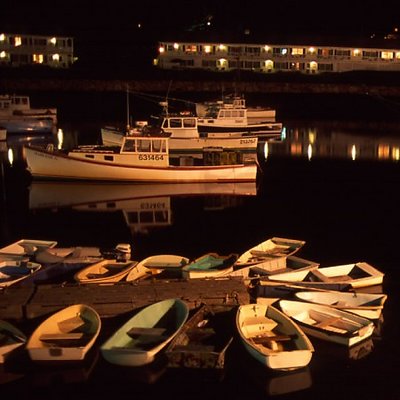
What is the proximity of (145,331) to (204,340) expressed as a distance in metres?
1.11

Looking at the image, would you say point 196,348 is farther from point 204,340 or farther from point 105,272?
point 105,272

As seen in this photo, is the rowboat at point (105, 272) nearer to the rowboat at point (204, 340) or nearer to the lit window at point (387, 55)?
the rowboat at point (204, 340)

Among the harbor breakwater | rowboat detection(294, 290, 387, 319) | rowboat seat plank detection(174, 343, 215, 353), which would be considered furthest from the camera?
the harbor breakwater

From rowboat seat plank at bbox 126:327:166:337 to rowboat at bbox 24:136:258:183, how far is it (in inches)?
578

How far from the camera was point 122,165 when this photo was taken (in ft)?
84.2

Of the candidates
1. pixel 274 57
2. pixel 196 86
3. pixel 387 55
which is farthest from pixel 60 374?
pixel 387 55

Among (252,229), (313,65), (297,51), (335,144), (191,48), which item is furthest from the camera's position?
(313,65)

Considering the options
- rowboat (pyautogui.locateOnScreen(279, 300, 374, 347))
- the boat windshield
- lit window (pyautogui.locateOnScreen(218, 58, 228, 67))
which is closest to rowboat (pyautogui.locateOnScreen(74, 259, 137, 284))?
rowboat (pyautogui.locateOnScreen(279, 300, 374, 347))

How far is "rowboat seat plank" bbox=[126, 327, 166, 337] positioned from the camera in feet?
35.9

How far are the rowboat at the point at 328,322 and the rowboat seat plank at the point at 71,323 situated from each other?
12.8 feet

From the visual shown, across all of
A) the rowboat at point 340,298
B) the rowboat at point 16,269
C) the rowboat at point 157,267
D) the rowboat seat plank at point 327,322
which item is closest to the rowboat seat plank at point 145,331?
the rowboat at point 157,267

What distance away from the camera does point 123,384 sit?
10.2m

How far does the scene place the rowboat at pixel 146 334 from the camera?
1016cm

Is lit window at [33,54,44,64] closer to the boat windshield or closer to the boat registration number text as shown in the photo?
the boat windshield
